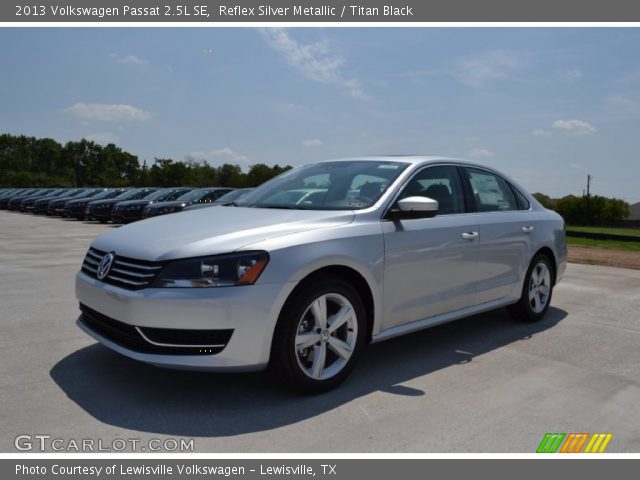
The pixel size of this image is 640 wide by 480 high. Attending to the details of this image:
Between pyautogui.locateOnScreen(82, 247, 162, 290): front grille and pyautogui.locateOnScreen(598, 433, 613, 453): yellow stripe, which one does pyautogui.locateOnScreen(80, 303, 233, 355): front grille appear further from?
pyautogui.locateOnScreen(598, 433, 613, 453): yellow stripe

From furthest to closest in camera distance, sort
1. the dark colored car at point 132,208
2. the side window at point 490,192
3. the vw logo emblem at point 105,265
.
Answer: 1. the dark colored car at point 132,208
2. the side window at point 490,192
3. the vw logo emblem at point 105,265

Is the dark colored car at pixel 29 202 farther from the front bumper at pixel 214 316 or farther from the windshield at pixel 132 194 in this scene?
the front bumper at pixel 214 316

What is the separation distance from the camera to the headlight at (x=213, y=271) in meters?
3.28

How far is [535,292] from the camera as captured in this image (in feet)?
19.0

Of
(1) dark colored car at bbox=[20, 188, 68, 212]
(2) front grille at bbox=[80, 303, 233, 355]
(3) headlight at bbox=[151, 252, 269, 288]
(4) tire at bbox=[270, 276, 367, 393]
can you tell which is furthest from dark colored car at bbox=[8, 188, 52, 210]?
(4) tire at bbox=[270, 276, 367, 393]

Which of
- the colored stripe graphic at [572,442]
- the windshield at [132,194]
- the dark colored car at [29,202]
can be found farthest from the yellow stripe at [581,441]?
the dark colored car at [29,202]

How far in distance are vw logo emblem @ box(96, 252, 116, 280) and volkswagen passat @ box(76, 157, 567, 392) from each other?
1 cm

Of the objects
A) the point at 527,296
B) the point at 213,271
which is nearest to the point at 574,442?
the point at 213,271

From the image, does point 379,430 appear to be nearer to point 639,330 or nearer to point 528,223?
point 528,223

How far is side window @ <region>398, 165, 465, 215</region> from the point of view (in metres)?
4.51

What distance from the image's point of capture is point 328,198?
441 cm

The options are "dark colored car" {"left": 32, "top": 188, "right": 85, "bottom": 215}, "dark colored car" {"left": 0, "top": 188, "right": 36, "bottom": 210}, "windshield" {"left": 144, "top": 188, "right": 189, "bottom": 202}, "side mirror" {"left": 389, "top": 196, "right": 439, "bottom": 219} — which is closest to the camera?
"side mirror" {"left": 389, "top": 196, "right": 439, "bottom": 219}

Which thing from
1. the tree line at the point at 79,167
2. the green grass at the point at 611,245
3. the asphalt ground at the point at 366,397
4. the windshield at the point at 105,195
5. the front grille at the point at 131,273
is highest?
the tree line at the point at 79,167

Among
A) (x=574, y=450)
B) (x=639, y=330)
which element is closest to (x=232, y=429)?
(x=574, y=450)
